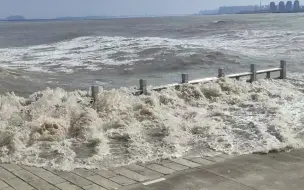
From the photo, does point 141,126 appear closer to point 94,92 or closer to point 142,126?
point 142,126

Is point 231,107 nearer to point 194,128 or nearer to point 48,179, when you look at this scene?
point 194,128

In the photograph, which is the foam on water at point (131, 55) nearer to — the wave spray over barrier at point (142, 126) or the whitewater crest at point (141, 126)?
the wave spray over barrier at point (142, 126)

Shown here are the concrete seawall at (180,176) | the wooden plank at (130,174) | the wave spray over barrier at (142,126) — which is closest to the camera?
the concrete seawall at (180,176)

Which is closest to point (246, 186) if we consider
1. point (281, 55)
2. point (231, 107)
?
point (231, 107)

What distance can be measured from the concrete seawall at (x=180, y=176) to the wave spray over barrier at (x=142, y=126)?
432mm

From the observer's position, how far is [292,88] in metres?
15.2

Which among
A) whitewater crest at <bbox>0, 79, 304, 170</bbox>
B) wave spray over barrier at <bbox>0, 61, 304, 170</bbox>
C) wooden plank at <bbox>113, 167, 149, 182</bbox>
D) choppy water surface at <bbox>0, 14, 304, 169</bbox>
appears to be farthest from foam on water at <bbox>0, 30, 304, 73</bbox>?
wooden plank at <bbox>113, 167, 149, 182</bbox>

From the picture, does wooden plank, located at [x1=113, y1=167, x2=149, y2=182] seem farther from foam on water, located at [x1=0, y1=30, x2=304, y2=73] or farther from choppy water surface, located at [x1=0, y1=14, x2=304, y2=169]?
foam on water, located at [x1=0, y1=30, x2=304, y2=73]

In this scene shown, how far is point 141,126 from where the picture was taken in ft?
30.6

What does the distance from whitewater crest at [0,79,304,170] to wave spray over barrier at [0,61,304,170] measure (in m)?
0.02

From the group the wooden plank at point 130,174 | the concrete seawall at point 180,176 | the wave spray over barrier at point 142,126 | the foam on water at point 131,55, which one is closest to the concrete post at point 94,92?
the wave spray over barrier at point 142,126

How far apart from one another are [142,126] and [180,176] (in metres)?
3.33

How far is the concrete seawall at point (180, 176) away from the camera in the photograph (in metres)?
5.75

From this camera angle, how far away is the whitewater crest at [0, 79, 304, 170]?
7473mm
